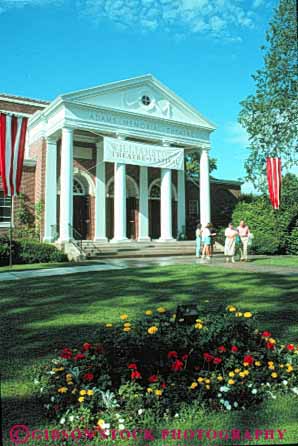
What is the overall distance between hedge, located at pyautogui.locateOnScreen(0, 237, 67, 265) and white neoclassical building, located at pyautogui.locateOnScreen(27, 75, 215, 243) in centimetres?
251

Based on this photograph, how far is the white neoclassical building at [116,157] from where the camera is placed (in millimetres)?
20453

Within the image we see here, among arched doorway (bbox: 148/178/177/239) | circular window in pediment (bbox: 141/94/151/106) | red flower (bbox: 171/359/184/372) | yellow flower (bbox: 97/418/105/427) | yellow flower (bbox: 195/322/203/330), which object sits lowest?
yellow flower (bbox: 97/418/105/427)

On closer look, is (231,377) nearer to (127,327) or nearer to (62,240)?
(127,327)

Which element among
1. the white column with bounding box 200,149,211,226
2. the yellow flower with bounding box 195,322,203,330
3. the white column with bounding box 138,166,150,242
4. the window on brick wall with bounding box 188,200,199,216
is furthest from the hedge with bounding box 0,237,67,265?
the yellow flower with bounding box 195,322,203,330

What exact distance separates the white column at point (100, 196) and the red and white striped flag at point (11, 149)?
36.7ft

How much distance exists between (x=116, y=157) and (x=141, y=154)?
5.31ft

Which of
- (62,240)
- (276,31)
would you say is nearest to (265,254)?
(62,240)

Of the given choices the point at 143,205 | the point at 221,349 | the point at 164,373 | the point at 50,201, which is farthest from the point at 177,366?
the point at 143,205

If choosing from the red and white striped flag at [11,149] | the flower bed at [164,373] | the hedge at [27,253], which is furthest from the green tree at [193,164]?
the flower bed at [164,373]

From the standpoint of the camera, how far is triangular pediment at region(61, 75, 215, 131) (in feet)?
68.9

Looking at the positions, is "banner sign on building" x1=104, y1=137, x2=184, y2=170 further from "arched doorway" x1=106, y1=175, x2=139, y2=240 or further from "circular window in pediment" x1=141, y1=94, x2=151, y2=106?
"arched doorway" x1=106, y1=175, x2=139, y2=240

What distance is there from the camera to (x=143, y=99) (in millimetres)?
22969

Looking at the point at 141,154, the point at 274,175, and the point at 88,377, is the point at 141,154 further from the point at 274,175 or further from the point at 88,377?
the point at 88,377

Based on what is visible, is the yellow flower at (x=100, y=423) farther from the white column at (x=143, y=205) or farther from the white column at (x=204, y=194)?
the white column at (x=204, y=194)
